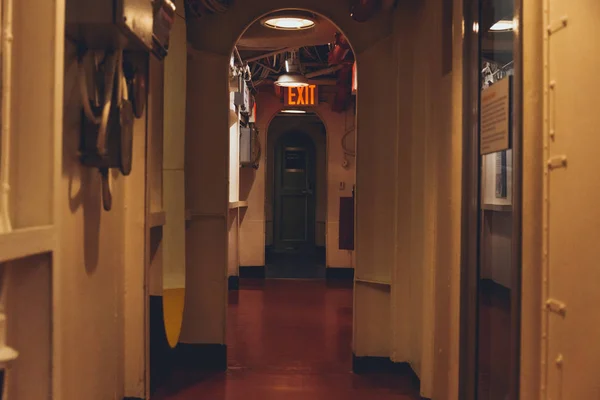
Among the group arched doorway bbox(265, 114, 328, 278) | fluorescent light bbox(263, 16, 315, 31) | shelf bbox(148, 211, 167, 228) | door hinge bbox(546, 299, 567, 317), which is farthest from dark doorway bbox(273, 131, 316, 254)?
door hinge bbox(546, 299, 567, 317)

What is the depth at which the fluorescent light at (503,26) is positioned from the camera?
2.38 metres

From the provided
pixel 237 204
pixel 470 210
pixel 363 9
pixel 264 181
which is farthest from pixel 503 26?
pixel 264 181

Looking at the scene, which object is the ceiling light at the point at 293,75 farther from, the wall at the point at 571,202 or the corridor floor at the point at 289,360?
the wall at the point at 571,202

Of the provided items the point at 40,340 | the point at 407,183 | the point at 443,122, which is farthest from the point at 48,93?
the point at 407,183

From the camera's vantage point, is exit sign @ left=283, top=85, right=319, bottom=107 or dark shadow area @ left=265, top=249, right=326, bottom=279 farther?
dark shadow area @ left=265, top=249, right=326, bottom=279

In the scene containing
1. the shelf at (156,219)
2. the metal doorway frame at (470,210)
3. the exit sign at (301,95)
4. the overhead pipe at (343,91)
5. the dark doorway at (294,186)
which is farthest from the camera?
the dark doorway at (294,186)

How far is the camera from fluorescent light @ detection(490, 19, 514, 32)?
2375 mm

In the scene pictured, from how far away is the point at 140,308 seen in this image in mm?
3197

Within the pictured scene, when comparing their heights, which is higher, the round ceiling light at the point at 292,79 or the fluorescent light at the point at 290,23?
the fluorescent light at the point at 290,23

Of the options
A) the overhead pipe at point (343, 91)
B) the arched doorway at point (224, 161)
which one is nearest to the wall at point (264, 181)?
the overhead pipe at point (343, 91)

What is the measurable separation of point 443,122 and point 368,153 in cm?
109

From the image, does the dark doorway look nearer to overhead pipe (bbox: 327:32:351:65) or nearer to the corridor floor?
the corridor floor

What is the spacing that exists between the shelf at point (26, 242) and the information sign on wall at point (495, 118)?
5.57 ft

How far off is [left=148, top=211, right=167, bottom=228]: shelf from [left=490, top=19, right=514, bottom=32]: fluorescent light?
6.99ft
